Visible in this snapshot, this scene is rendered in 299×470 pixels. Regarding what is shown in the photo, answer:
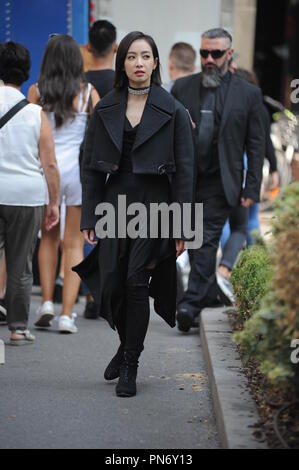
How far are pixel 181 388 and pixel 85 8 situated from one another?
526 cm

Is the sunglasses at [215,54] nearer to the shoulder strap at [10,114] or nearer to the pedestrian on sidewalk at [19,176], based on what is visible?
the pedestrian on sidewalk at [19,176]

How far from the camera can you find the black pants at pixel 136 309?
249 inches

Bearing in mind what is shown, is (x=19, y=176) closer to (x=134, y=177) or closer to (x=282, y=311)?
(x=134, y=177)

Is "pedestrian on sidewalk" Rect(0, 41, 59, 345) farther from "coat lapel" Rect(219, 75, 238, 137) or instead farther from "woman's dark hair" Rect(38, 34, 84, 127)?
"coat lapel" Rect(219, 75, 238, 137)

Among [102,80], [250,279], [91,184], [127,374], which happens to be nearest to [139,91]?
[91,184]

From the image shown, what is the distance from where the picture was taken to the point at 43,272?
8.73 metres

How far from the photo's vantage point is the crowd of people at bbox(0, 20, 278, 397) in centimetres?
635

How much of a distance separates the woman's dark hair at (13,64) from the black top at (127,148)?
5.34ft

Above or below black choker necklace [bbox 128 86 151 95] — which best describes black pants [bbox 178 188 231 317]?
below

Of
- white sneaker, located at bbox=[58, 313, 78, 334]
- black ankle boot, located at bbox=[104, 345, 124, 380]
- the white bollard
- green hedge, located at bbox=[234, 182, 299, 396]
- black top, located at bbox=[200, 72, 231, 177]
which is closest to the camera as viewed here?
green hedge, located at bbox=[234, 182, 299, 396]

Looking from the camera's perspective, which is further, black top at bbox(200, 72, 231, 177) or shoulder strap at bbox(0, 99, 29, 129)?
black top at bbox(200, 72, 231, 177)

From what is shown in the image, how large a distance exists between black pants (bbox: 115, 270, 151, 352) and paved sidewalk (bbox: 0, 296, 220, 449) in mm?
326

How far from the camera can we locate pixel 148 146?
631cm

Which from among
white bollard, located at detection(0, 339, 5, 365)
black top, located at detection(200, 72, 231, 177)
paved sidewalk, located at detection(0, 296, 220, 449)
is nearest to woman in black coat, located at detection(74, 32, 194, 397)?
paved sidewalk, located at detection(0, 296, 220, 449)
